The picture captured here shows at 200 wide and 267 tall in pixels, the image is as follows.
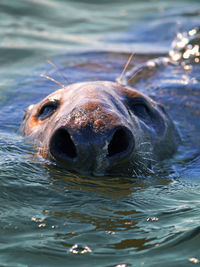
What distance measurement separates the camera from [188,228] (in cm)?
340

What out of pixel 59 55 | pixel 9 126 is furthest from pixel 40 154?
pixel 59 55

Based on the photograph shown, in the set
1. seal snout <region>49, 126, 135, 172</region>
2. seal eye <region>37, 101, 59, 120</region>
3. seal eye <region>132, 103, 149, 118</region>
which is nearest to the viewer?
seal snout <region>49, 126, 135, 172</region>

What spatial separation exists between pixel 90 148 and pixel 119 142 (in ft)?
0.85

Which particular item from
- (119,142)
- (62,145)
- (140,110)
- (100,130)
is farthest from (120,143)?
(140,110)

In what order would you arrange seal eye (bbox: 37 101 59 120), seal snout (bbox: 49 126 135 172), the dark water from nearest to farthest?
the dark water → seal snout (bbox: 49 126 135 172) → seal eye (bbox: 37 101 59 120)

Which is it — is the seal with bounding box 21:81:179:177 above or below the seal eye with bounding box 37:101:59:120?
below

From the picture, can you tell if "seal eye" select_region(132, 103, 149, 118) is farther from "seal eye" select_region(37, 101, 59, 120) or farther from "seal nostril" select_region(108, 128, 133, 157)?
"seal nostril" select_region(108, 128, 133, 157)

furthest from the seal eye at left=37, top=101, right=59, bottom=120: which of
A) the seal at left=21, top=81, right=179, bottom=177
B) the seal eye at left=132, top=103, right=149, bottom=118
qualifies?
the seal eye at left=132, top=103, right=149, bottom=118

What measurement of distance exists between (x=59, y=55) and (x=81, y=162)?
649 centimetres

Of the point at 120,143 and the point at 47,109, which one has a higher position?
the point at 47,109

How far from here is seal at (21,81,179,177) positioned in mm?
3672

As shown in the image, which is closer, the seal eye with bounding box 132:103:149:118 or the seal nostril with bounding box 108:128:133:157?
the seal nostril with bounding box 108:128:133:157

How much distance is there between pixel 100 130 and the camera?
3666 mm

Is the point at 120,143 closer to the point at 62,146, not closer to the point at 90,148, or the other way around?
the point at 90,148
